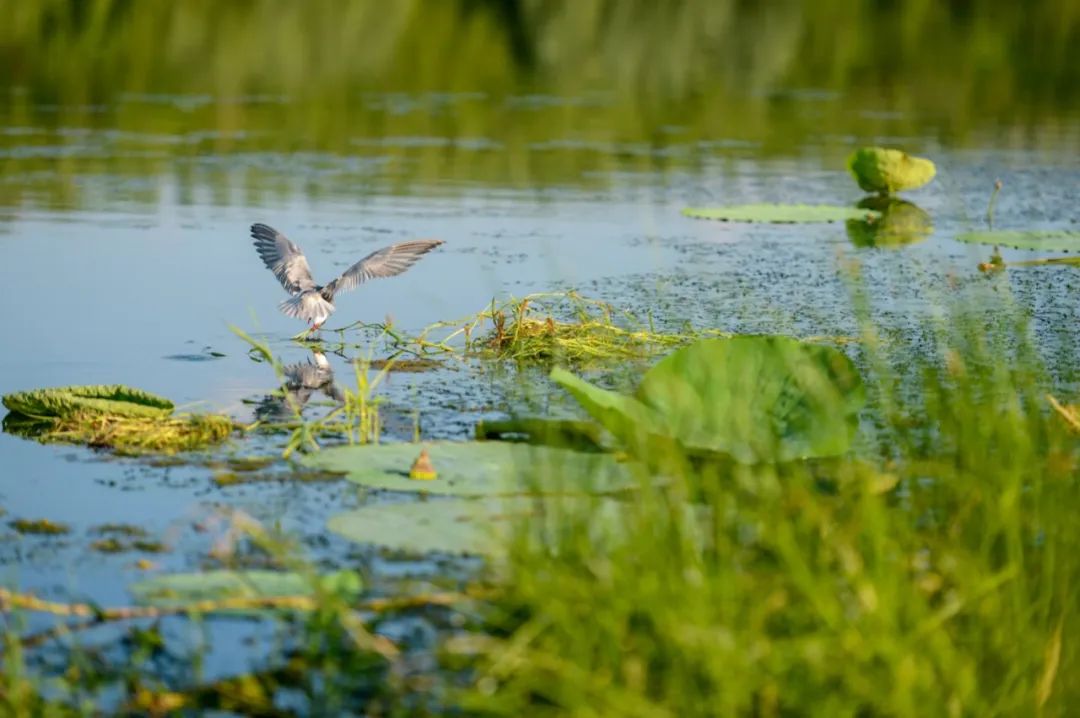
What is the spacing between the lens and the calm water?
12.8 feet

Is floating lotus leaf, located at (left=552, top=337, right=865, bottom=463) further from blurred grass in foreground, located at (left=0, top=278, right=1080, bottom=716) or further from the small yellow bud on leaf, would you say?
blurred grass in foreground, located at (left=0, top=278, right=1080, bottom=716)

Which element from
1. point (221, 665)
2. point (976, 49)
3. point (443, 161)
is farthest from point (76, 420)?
point (976, 49)

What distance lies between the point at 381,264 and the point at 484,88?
816 cm

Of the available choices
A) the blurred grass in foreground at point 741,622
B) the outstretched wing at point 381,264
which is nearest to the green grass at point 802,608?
the blurred grass in foreground at point 741,622

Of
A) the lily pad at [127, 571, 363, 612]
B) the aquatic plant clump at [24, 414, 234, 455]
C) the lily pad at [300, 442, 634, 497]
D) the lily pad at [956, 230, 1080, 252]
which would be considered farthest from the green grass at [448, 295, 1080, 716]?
the lily pad at [956, 230, 1080, 252]

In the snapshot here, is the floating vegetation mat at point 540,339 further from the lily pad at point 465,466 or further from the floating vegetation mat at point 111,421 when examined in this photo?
the lily pad at point 465,466

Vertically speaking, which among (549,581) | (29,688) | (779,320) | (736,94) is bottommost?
(29,688)

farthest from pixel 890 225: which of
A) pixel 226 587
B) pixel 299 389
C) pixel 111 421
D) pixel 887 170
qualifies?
pixel 226 587

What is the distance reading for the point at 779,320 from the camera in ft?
19.1

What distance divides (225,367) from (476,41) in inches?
445

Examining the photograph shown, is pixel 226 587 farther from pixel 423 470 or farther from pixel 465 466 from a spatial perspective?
pixel 465 466

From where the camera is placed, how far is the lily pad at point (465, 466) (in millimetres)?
3561

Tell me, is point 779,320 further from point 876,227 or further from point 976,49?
point 976,49

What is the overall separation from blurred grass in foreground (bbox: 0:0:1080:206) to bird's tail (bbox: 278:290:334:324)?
10.6 ft
